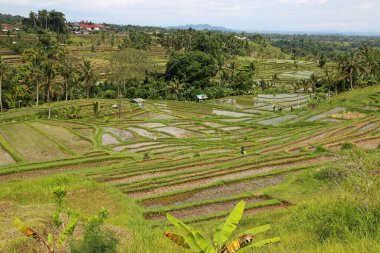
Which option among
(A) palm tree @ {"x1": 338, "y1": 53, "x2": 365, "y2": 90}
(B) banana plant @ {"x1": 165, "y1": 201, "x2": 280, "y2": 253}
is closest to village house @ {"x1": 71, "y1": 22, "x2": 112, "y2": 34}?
(A) palm tree @ {"x1": 338, "y1": 53, "x2": 365, "y2": 90}

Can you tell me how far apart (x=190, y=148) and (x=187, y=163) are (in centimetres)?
589

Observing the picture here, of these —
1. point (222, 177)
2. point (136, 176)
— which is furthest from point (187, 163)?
point (136, 176)

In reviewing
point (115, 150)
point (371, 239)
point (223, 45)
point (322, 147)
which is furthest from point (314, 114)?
point (223, 45)

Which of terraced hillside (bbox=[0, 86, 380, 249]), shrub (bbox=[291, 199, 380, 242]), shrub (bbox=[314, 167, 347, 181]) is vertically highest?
shrub (bbox=[291, 199, 380, 242])

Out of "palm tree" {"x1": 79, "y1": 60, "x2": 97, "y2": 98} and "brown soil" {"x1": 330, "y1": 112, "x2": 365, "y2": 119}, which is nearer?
"brown soil" {"x1": 330, "y1": 112, "x2": 365, "y2": 119}

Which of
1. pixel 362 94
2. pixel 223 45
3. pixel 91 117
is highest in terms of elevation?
pixel 223 45

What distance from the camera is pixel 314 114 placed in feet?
141

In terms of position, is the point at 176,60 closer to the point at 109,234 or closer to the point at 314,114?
the point at 314,114

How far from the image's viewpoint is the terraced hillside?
17.9 m

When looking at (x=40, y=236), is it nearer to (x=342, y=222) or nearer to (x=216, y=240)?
(x=216, y=240)

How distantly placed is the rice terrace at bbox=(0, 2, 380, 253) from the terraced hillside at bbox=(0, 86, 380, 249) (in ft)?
0.39

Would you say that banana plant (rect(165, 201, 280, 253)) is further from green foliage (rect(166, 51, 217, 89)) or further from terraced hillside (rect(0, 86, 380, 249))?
green foliage (rect(166, 51, 217, 89))

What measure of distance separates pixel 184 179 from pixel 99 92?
45899mm

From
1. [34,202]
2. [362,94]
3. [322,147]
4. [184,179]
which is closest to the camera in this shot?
[34,202]
